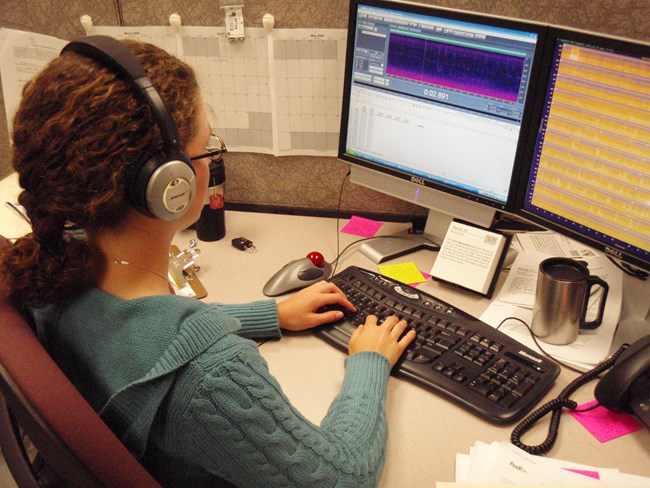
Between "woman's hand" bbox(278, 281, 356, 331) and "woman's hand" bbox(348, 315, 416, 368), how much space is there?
0.06 m

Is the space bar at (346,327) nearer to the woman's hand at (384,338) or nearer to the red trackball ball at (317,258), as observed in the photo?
the woman's hand at (384,338)

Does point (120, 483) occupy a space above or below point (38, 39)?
below

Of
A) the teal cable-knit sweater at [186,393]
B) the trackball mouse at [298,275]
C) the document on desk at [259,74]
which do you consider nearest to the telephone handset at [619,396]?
the teal cable-knit sweater at [186,393]

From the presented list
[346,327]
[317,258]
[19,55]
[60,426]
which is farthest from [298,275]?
[19,55]

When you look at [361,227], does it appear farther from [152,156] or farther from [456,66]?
[152,156]

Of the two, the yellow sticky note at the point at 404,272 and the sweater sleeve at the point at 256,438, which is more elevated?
the sweater sleeve at the point at 256,438

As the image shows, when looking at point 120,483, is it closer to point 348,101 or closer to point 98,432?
point 98,432

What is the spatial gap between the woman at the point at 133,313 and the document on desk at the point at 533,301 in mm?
356

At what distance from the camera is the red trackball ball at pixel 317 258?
1100 mm

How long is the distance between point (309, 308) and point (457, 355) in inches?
9.2

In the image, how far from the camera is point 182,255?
1071 millimetres

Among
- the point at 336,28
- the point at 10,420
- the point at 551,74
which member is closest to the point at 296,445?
the point at 10,420

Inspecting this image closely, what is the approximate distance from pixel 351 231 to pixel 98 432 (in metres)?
0.82

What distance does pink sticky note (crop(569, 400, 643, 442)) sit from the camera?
77cm
